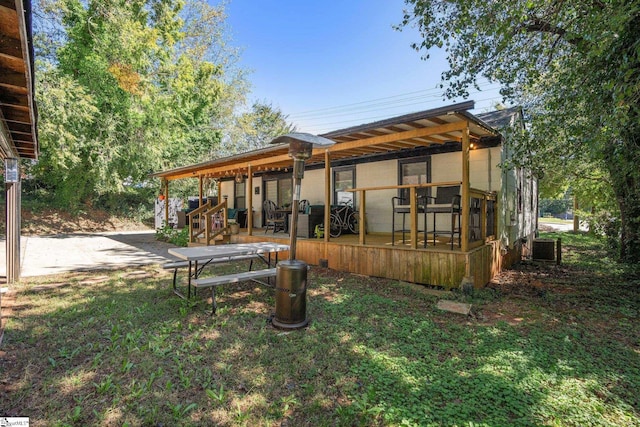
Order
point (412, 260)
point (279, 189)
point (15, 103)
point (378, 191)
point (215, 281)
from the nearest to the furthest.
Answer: point (15, 103) → point (215, 281) → point (412, 260) → point (378, 191) → point (279, 189)

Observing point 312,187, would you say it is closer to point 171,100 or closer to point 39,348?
point 39,348

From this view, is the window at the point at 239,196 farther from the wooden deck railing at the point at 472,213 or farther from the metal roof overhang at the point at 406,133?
the wooden deck railing at the point at 472,213

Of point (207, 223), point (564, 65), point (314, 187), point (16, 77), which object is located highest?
point (564, 65)

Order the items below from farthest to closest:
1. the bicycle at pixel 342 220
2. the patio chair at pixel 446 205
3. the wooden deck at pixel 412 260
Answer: the bicycle at pixel 342 220
the patio chair at pixel 446 205
the wooden deck at pixel 412 260

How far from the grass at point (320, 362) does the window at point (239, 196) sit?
8.05 meters

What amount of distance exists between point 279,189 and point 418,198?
597 centimetres

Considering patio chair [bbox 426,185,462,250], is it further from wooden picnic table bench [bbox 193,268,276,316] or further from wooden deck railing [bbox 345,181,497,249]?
wooden picnic table bench [bbox 193,268,276,316]

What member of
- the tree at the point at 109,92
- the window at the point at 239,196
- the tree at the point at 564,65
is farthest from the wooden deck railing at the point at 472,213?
the tree at the point at 109,92

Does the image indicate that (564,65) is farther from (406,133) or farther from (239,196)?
(239,196)

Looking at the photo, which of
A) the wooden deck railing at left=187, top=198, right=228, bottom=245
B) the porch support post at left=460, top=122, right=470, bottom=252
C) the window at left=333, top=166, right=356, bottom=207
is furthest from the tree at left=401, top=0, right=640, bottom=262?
the wooden deck railing at left=187, top=198, right=228, bottom=245

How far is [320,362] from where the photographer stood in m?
2.83

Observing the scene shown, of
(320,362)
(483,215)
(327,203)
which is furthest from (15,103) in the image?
(483,215)

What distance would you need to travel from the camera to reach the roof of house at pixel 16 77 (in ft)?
5.73

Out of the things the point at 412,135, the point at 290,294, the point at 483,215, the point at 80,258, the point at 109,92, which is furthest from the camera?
the point at 109,92
